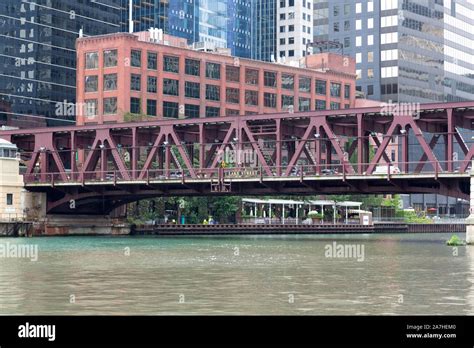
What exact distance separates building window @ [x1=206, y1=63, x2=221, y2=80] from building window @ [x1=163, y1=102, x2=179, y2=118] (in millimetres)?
9977

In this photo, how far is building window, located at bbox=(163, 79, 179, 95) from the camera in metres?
178

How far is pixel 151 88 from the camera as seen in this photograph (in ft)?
577

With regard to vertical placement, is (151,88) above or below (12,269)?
above

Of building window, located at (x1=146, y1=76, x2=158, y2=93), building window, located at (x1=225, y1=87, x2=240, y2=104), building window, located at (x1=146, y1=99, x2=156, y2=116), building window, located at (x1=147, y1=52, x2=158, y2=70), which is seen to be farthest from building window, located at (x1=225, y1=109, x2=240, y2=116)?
building window, located at (x1=147, y1=52, x2=158, y2=70)

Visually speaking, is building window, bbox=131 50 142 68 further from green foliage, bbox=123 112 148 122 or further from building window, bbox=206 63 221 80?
building window, bbox=206 63 221 80

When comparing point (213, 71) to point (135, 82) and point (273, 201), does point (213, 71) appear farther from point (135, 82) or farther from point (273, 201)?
point (273, 201)

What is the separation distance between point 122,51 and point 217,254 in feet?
342

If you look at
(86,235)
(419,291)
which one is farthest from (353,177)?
(419,291)

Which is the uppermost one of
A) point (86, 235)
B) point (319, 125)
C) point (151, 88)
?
point (151, 88)

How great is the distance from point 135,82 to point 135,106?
397 cm

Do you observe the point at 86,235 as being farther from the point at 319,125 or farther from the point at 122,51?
the point at 122,51

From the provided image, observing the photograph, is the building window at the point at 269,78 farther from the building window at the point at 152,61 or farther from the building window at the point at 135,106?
the building window at the point at 135,106

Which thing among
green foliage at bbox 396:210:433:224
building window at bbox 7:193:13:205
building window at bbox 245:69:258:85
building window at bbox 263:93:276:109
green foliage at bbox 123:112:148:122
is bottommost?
green foliage at bbox 396:210:433:224
